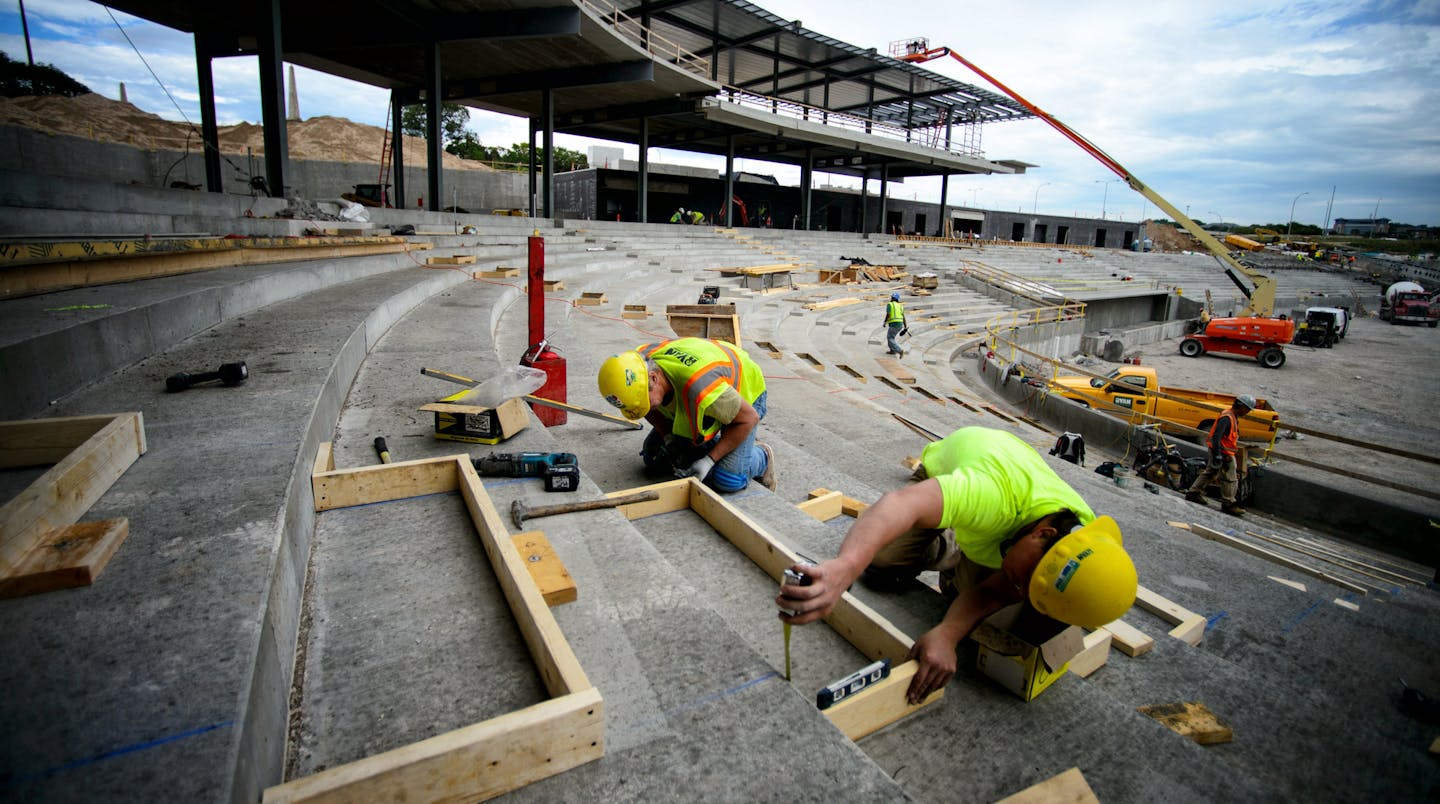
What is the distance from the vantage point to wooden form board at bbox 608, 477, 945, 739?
2.12 metres

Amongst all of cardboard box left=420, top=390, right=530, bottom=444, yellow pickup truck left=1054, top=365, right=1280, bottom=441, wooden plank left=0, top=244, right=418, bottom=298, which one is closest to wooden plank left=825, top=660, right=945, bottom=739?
cardboard box left=420, top=390, right=530, bottom=444

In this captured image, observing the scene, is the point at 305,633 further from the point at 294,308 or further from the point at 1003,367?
the point at 1003,367

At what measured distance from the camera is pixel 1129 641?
2984 mm

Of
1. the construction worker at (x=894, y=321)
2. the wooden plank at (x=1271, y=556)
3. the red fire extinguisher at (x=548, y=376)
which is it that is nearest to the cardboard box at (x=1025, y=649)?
the red fire extinguisher at (x=548, y=376)

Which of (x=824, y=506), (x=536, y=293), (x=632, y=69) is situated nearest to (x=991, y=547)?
(x=824, y=506)

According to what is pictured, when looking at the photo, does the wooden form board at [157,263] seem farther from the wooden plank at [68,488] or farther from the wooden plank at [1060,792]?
the wooden plank at [1060,792]

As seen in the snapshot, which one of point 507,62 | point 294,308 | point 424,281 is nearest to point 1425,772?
point 294,308

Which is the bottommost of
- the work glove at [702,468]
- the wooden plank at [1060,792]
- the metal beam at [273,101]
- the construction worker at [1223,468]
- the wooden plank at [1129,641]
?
the construction worker at [1223,468]

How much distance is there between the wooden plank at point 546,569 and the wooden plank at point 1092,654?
6.93ft

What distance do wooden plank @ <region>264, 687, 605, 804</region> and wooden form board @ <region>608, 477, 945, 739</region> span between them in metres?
0.79

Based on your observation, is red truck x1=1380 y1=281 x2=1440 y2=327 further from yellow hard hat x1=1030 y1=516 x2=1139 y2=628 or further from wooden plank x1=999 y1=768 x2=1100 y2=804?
wooden plank x1=999 y1=768 x2=1100 y2=804

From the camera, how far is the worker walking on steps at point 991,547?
2059 millimetres

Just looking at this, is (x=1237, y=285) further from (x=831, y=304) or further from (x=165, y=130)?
(x=165, y=130)

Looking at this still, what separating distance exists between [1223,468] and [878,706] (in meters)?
10.00
